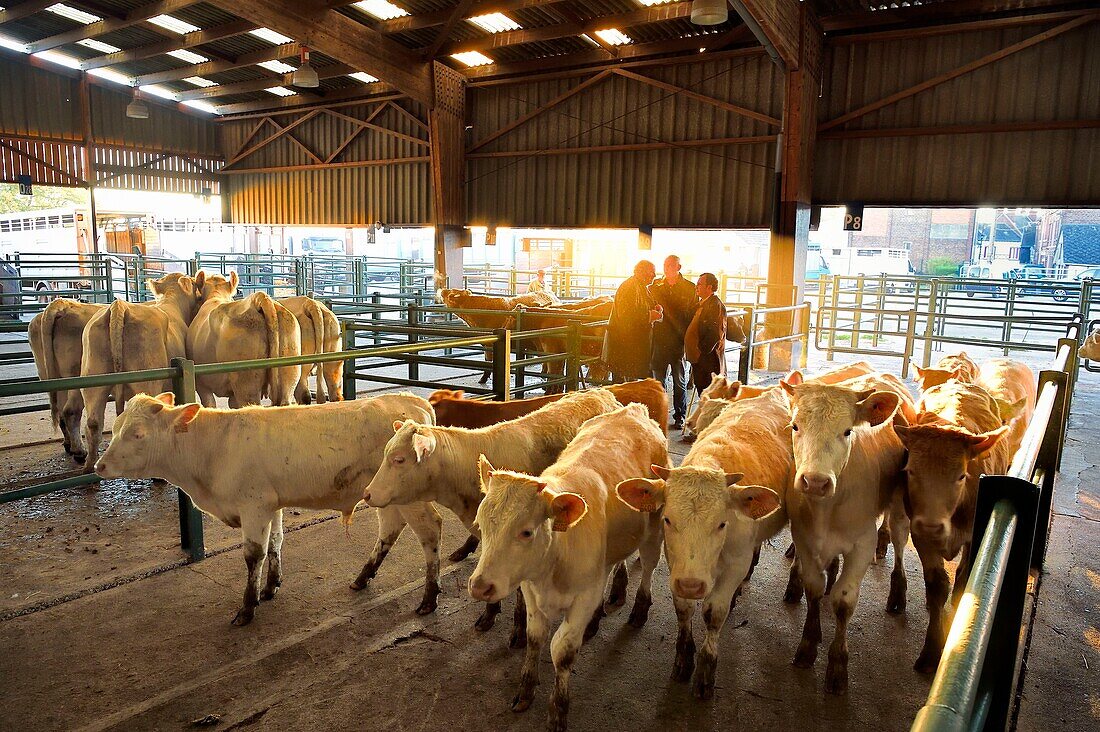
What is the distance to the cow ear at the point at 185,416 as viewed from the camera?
12.4 ft

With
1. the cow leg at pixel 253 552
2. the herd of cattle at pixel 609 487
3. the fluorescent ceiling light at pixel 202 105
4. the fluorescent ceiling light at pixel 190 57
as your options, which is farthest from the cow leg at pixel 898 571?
the fluorescent ceiling light at pixel 202 105

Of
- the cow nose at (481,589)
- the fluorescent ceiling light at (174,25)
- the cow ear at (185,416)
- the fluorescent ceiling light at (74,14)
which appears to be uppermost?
the fluorescent ceiling light at (74,14)

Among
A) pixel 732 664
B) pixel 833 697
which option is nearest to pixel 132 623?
pixel 732 664

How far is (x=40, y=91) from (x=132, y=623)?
19455 millimetres

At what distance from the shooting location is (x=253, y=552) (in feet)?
12.4

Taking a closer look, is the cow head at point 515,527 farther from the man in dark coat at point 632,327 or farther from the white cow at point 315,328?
the white cow at point 315,328

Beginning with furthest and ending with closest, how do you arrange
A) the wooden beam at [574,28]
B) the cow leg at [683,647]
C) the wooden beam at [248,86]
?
the wooden beam at [248,86], the wooden beam at [574,28], the cow leg at [683,647]

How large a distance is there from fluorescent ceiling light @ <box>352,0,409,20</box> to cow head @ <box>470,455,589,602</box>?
1302cm

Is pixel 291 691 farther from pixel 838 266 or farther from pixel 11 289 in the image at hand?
pixel 838 266

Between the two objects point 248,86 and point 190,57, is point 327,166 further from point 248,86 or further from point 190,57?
point 190,57

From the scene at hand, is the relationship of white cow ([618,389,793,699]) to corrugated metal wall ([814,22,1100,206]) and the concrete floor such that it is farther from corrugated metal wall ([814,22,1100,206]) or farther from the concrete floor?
corrugated metal wall ([814,22,1100,206])

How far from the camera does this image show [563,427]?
4207 mm

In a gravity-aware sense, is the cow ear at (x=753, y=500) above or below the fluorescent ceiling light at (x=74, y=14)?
below

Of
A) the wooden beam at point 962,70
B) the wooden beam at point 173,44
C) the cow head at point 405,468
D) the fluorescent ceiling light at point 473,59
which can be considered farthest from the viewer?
the fluorescent ceiling light at point 473,59
